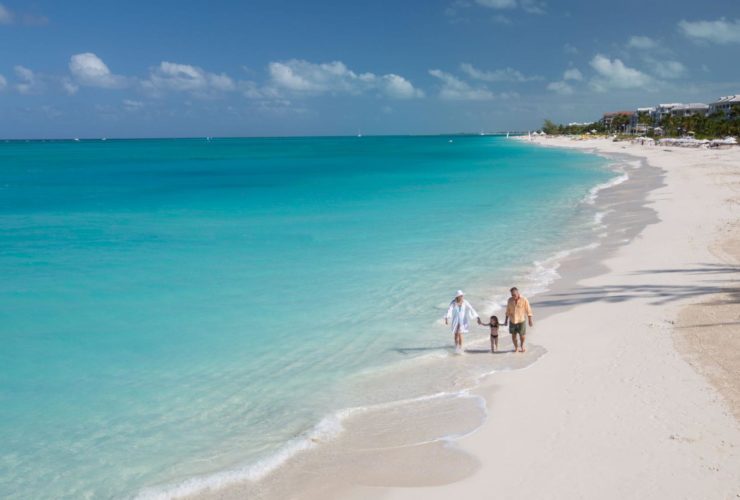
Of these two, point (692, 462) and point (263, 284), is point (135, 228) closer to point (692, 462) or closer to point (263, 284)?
point (263, 284)

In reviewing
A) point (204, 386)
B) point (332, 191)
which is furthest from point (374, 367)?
point (332, 191)

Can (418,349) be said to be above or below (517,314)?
below

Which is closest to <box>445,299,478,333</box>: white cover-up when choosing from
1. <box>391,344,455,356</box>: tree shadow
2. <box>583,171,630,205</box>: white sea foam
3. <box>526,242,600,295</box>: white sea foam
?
<box>391,344,455,356</box>: tree shadow

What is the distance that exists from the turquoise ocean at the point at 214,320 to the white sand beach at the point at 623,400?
2346 mm

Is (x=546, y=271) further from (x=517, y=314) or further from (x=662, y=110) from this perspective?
(x=662, y=110)

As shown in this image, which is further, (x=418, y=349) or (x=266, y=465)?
(x=418, y=349)

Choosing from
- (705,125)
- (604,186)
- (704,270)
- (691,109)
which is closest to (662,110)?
(691,109)

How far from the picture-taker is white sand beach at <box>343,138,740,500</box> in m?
7.60

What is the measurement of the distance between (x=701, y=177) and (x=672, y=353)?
39.5m

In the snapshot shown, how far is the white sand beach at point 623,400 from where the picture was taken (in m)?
7.60

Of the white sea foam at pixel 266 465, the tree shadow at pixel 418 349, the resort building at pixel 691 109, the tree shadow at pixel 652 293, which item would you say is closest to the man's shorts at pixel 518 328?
the tree shadow at pixel 418 349

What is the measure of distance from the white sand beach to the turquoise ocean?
2346 mm

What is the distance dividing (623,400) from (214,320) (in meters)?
10.2

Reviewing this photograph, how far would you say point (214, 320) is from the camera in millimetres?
15633
